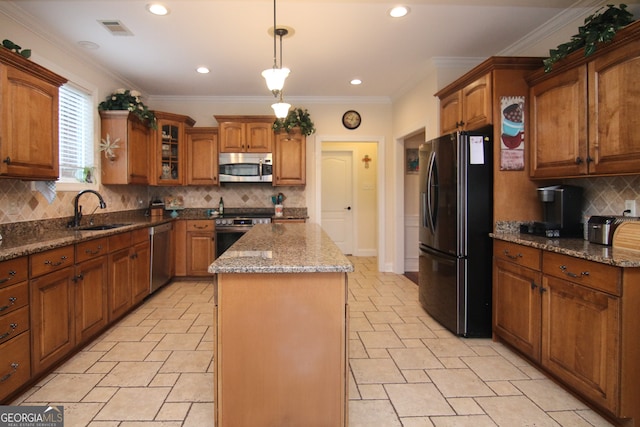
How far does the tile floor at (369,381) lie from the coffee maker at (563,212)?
100cm

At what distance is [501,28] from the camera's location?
10.3 ft

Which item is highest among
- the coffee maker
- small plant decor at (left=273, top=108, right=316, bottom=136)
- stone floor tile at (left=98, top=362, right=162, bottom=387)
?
small plant decor at (left=273, top=108, right=316, bottom=136)

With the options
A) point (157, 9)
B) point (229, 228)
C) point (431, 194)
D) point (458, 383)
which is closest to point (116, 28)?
point (157, 9)

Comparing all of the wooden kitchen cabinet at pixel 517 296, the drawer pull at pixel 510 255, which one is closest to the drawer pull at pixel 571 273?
the wooden kitchen cabinet at pixel 517 296

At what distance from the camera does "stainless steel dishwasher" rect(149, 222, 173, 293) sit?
4.14 meters

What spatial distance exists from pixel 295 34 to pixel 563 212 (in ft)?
8.81

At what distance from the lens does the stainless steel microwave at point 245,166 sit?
16.6 ft

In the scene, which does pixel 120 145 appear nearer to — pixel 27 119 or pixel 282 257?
pixel 27 119

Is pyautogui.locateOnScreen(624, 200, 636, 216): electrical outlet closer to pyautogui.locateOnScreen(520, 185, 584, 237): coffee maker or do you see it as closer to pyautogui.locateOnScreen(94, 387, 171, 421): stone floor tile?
pyautogui.locateOnScreen(520, 185, 584, 237): coffee maker

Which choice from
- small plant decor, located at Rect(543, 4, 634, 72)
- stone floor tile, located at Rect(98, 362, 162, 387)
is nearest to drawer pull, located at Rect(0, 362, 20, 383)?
stone floor tile, located at Rect(98, 362, 162, 387)

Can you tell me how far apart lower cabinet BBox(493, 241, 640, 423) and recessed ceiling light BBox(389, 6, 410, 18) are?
6.58 ft

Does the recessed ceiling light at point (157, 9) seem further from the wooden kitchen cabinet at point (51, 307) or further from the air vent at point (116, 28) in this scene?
the wooden kitchen cabinet at point (51, 307)

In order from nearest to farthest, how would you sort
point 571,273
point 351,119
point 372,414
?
1. point 372,414
2. point 571,273
3. point 351,119

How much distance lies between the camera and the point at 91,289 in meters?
2.85
